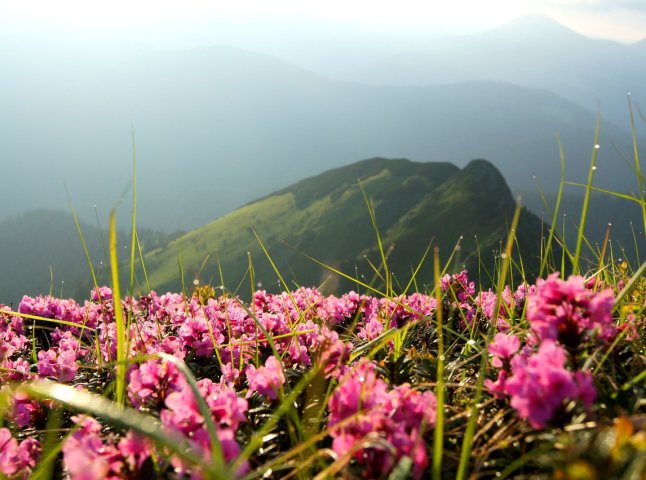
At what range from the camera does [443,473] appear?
241 centimetres

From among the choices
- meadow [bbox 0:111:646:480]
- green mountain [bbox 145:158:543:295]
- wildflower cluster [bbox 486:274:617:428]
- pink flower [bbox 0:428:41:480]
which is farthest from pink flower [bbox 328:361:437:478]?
green mountain [bbox 145:158:543:295]

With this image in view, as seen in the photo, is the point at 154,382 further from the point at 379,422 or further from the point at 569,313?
the point at 569,313

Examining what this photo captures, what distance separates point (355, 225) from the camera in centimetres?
→ 14738

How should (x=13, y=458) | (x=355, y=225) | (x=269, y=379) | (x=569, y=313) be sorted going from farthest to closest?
1. (x=355, y=225)
2. (x=269, y=379)
3. (x=13, y=458)
4. (x=569, y=313)

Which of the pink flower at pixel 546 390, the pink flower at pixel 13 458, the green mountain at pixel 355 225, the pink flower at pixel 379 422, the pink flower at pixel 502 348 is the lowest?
the green mountain at pixel 355 225

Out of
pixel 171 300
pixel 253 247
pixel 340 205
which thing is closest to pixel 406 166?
pixel 340 205

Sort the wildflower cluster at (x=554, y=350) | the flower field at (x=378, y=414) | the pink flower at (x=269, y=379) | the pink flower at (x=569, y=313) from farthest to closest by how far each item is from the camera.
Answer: the pink flower at (x=269, y=379), the pink flower at (x=569, y=313), the wildflower cluster at (x=554, y=350), the flower field at (x=378, y=414)

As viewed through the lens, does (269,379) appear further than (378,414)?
Yes

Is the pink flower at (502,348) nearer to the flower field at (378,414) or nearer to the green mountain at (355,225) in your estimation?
the flower field at (378,414)

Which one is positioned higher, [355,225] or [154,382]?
[154,382]

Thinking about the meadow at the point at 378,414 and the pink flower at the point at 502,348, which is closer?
the meadow at the point at 378,414

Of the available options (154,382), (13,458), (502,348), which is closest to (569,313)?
(502,348)

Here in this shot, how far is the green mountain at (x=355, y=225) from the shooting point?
125000 millimetres

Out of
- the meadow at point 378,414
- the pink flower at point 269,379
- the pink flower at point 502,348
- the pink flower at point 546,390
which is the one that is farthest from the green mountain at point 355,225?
the pink flower at point 546,390
